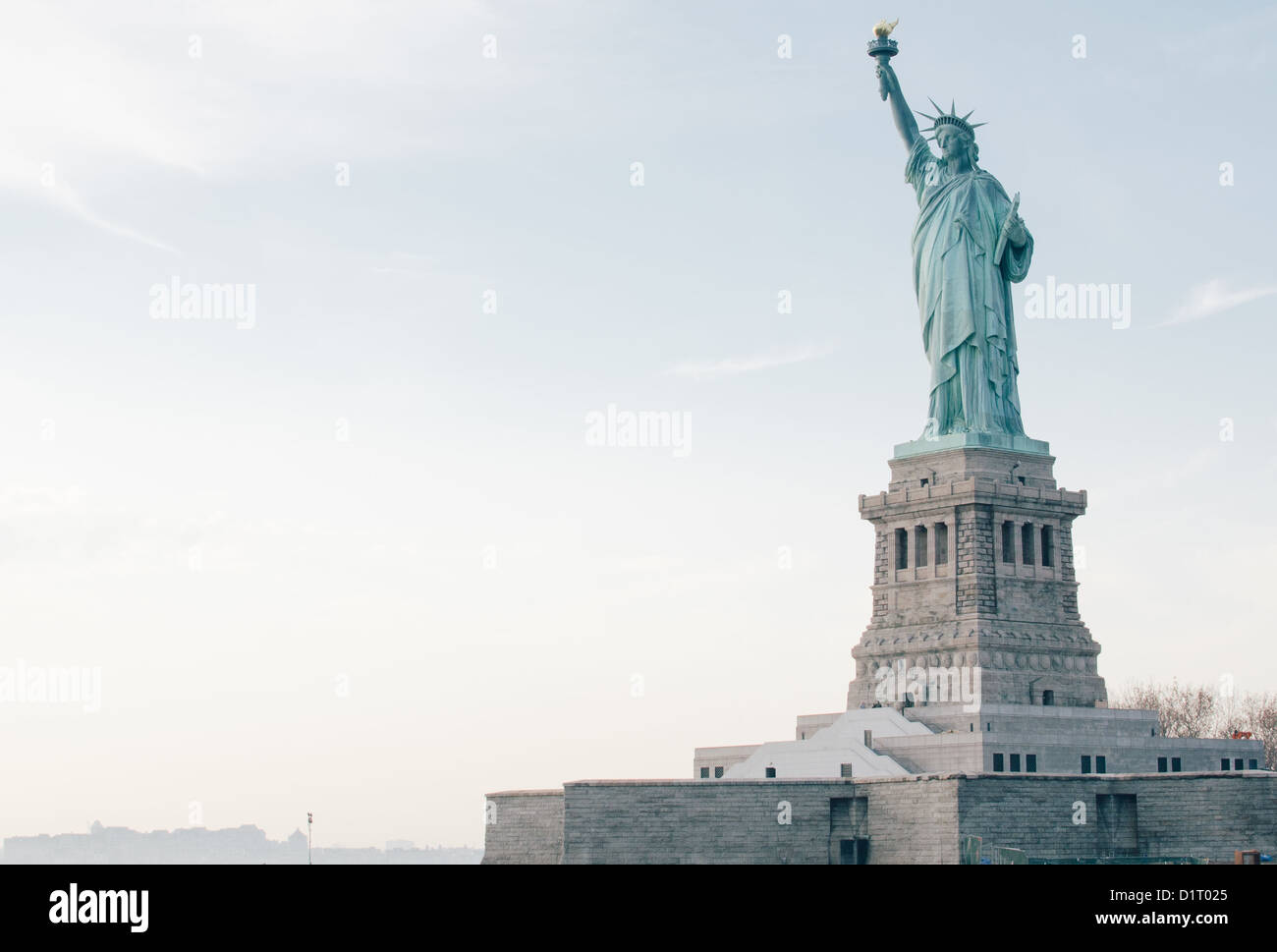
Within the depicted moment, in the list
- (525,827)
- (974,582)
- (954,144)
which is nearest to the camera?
(525,827)

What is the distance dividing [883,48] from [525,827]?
1075 inches

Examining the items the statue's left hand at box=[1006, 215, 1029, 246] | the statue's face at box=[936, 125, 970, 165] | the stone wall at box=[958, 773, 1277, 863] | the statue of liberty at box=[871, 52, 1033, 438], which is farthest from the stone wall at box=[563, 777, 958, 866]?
the statue's face at box=[936, 125, 970, 165]

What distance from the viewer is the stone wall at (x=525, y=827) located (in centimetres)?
6031

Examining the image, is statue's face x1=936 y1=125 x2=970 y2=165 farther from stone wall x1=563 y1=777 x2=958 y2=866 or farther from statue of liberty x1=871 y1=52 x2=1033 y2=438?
stone wall x1=563 y1=777 x2=958 y2=866

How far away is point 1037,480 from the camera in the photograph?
217 feet

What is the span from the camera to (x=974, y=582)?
2520 inches

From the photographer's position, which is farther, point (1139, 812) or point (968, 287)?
point (968, 287)

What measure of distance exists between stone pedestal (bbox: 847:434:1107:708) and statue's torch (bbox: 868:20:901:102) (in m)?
11.7

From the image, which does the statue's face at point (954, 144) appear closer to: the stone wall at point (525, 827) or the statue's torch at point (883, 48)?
the statue's torch at point (883, 48)

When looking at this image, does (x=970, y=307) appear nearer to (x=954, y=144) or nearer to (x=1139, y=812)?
(x=954, y=144)

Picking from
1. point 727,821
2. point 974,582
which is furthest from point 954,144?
point 727,821

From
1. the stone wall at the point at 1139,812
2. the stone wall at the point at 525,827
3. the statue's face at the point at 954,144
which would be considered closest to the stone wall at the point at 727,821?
the stone wall at the point at 1139,812
